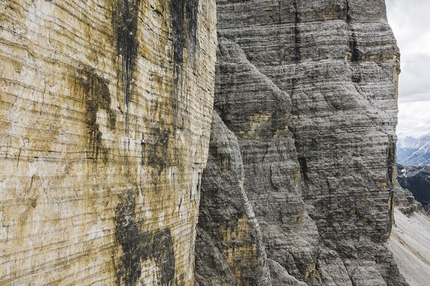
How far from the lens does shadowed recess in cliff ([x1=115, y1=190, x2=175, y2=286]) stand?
7398 millimetres

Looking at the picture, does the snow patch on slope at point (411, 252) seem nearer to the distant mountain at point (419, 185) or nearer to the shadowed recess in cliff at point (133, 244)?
the shadowed recess in cliff at point (133, 244)

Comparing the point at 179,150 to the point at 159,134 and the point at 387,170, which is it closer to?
the point at 159,134

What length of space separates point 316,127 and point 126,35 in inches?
627

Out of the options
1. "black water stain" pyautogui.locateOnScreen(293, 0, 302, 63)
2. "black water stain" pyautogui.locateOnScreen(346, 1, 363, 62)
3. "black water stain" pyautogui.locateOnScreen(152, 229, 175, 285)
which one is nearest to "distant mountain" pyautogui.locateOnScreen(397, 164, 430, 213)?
"black water stain" pyautogui.locateOnScreen(346, 1, 363, 62)

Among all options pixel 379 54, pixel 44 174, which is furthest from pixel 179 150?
pixel 379 54

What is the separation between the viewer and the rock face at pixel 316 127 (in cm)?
1912

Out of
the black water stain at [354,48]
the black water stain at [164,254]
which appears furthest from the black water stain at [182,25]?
the black water stain at [354,48]

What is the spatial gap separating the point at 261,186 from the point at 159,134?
11.6 m

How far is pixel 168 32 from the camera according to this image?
920 cm

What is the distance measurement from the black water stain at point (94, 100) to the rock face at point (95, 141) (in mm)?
20

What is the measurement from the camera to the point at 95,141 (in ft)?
21.6

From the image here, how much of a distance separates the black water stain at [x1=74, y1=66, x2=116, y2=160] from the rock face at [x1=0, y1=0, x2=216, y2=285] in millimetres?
20

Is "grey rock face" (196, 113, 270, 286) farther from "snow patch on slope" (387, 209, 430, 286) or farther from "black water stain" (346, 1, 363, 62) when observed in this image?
"snow patch on slope" (387, 209, 430, 286)

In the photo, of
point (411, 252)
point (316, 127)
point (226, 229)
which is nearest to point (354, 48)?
point (316, 127)
